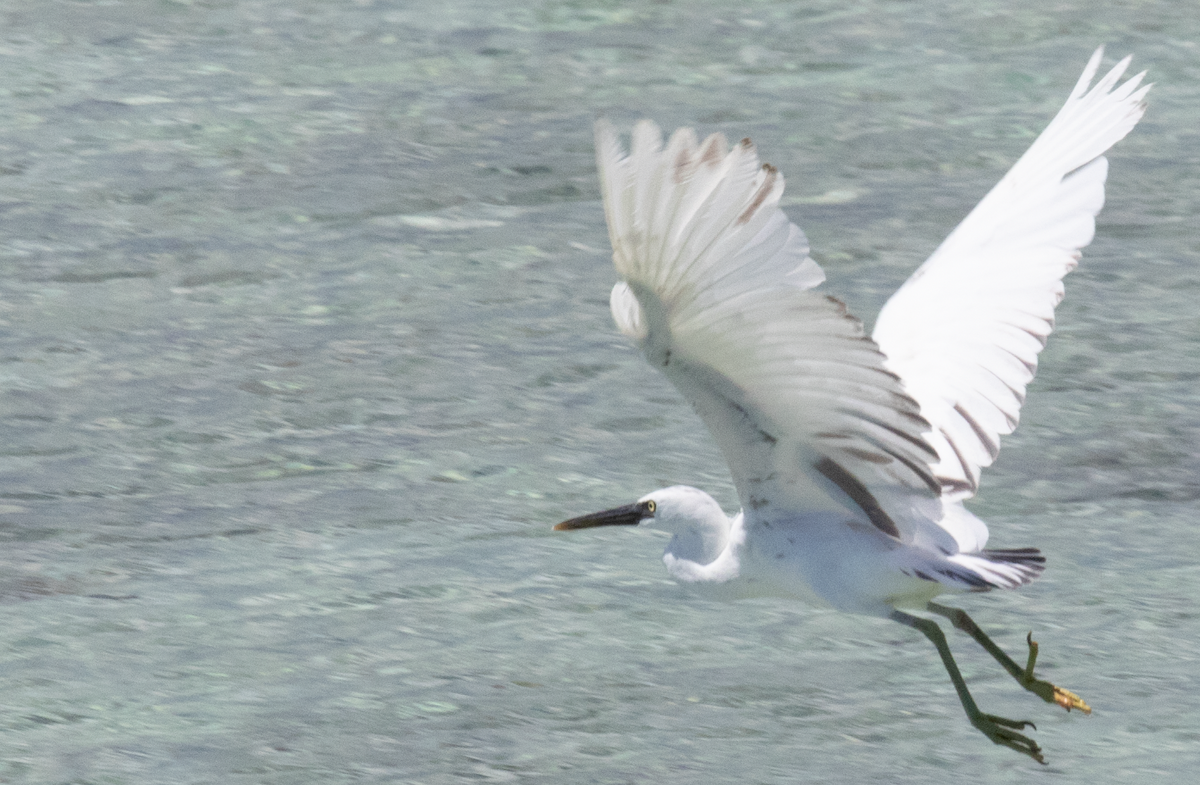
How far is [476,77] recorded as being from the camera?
8.93m

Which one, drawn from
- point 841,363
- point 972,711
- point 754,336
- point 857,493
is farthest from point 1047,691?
point 754,336

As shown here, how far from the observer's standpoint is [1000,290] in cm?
421

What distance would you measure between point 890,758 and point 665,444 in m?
1.88

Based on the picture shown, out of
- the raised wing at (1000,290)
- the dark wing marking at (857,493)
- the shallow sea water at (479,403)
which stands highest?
the raised wing at (1000,290)

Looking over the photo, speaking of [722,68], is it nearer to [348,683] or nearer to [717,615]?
[717,615]

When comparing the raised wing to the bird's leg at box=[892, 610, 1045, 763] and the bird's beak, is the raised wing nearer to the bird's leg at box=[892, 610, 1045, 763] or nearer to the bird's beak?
the bird's leg at box=[892, 610, 1045, 763]

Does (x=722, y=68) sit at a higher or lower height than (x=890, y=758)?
higher

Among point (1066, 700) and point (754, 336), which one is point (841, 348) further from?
point (1066, 700)

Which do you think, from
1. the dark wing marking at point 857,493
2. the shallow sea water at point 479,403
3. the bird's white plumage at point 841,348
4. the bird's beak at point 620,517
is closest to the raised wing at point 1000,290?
the bird's white plumage at point 841,348

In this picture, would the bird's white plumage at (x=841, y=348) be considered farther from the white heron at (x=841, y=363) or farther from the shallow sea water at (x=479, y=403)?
the shallow sea water at (x=479, y=403)

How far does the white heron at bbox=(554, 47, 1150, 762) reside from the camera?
3.04 metres

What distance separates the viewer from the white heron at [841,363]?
119 inches

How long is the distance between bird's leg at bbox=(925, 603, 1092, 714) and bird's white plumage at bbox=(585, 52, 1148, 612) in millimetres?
173

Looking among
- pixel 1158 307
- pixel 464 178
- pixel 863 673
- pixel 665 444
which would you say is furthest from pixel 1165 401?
pixel 464 178
